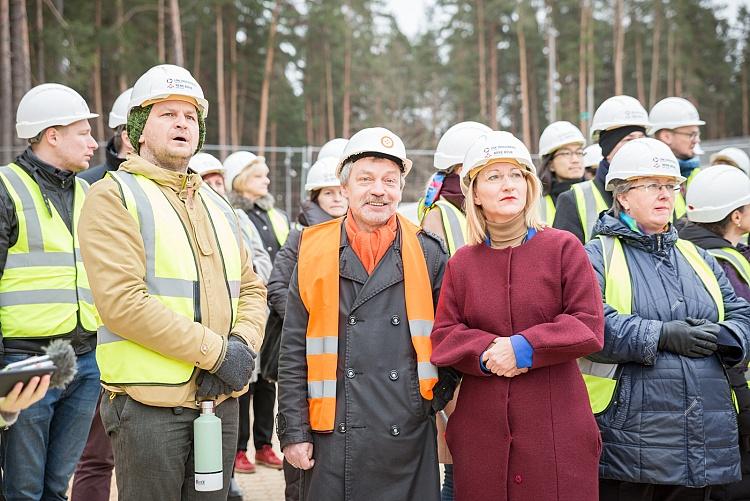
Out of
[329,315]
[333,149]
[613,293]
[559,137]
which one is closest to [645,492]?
[613,293]

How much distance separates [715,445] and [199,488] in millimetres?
2365

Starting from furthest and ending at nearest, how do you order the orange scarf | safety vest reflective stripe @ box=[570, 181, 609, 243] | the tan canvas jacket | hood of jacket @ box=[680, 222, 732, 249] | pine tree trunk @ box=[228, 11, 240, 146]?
pine tree trunk @ box=[228, 11, 240, 146] → safety vest reflective stripe @ box=[570, 181, 609, 243] → hood of jacket @ box=[680, 222, 732, 249] → the orange scarf → the tan canvas jacket

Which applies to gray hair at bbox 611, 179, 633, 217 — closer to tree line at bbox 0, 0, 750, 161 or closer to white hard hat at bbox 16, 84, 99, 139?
white hard hat at bbox 16, 84, 99, 139

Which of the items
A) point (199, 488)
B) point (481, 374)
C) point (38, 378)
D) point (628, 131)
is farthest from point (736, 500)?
point (38, 378)

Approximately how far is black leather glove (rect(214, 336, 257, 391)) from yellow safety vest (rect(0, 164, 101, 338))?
116 cm

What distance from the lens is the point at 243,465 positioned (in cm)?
677

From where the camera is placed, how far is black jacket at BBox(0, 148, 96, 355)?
4.07m

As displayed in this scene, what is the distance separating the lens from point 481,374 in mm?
3357

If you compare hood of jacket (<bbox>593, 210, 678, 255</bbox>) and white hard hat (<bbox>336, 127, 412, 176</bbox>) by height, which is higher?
white hard hat (<bbox>336, 127, 412, 176</bbox>)

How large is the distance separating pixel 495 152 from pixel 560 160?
3.12 m

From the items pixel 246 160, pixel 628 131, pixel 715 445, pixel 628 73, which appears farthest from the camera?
pixel 628 73

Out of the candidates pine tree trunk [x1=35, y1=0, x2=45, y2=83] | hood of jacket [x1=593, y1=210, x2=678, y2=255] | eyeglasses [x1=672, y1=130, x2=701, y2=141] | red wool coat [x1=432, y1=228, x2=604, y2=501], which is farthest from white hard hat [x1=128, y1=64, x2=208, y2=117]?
pine tree trunk [x1=35, y1=0, x2=45, y2=83]

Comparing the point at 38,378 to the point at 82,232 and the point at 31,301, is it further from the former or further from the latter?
the point at 31,301

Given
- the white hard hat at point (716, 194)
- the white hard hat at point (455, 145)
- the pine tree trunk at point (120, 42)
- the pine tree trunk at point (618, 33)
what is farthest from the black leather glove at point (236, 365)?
the pine tree trunk at point (618, 33)
